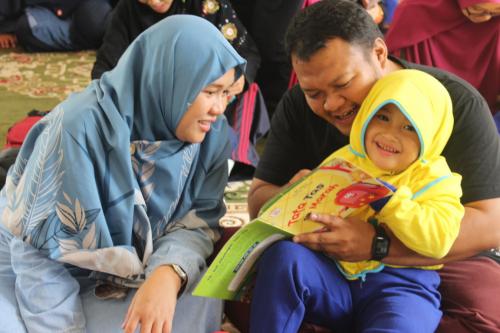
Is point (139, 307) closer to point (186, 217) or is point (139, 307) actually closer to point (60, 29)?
point (186, 217)

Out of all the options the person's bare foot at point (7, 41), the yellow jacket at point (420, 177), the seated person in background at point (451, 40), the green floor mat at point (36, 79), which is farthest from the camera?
the person's bare foot at point (7, 41)

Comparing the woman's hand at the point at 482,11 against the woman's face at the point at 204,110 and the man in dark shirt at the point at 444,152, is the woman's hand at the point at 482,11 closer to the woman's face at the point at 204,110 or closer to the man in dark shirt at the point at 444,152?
the man in dark shirt at the point at 444,152

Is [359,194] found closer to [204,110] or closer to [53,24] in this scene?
[204,110]

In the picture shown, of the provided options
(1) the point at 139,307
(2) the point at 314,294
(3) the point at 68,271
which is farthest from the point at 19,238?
(2) the point at 314,294

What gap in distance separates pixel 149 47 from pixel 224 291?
55cm

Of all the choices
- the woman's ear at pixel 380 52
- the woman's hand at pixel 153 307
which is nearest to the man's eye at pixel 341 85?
the woman's ear at pixel 380 52

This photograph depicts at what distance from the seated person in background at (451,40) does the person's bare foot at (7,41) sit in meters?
2.93

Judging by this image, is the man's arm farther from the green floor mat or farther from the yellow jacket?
the green floor mat

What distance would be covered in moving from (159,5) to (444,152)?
130 cm

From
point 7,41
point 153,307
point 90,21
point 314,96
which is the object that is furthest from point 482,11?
point 7,41

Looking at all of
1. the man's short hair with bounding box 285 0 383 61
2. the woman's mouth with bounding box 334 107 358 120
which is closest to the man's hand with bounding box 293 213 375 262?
the woman's mouth with bounding box 334 107 358 120

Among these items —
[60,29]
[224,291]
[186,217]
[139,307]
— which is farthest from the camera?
[60,29]

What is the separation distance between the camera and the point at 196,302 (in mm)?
1189

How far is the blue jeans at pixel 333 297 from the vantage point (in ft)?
3.28
